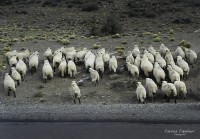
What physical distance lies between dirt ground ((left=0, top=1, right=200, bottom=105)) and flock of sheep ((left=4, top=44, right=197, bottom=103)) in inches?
14.1

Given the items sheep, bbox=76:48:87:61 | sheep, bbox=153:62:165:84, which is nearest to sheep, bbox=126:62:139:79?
sheep, bbox=153:62:165:84

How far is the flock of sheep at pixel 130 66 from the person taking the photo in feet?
69.1

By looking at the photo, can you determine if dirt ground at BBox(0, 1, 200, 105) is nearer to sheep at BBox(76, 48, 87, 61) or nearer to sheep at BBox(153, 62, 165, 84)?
sheep at BBox(76, 48, 87, 61)

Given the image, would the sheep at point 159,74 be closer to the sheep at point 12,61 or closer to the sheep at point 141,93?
the sheep at point 141,93

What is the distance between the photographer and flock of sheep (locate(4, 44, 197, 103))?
2108 cm

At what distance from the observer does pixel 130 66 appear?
2367 centimetres

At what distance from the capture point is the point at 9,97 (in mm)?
22047

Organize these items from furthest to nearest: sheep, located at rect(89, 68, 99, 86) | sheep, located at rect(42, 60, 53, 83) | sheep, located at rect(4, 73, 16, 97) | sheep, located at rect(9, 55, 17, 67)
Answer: sheep, located at rect(9, 55, 17, 67), sheep, located at rect(42, 60, 53, 83), sheep, located at rect(89, 68, 99, 86), sheep, located at rect(4, 73, 16, 97)

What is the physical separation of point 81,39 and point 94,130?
16.2 metres

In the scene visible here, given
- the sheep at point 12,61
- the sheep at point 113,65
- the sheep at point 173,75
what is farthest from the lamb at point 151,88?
the sheep at point 12,61

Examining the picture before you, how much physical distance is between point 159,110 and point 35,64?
319 inches

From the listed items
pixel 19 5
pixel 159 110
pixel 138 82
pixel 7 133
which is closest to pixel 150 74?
pixel 138 82

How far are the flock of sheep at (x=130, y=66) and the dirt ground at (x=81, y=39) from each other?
0.36 m

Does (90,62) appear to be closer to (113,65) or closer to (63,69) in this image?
(113,65)
